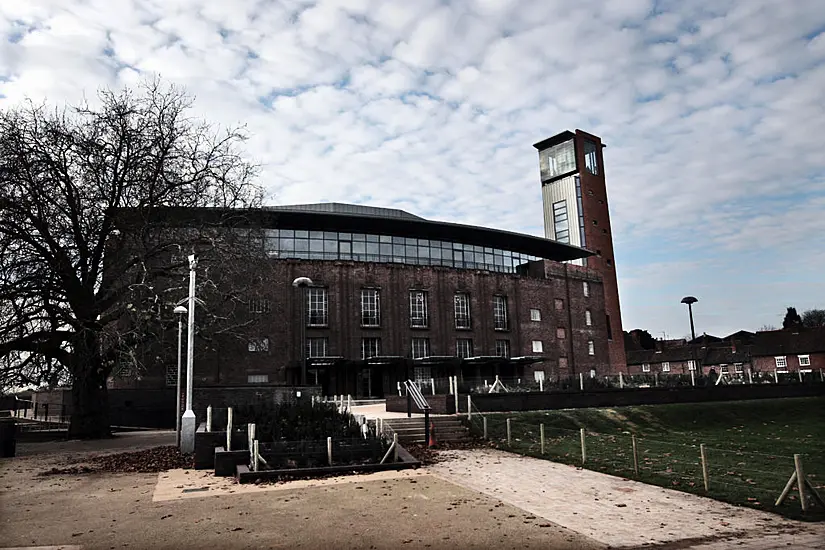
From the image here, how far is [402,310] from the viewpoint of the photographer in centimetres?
4975

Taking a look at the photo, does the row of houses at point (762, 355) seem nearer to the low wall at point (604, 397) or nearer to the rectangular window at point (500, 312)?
the rectangular window at point (500, 312)

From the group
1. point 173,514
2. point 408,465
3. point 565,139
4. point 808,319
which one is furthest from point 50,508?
point 808,319

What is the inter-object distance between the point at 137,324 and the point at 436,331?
28974 millimetres

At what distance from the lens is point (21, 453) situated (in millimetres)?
23500

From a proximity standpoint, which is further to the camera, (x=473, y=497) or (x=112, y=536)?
(x=473, y=497)

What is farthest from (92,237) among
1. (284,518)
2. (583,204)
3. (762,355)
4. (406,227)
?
(762,355)

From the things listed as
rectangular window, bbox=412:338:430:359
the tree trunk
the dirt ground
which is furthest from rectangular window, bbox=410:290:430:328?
the dirt ground

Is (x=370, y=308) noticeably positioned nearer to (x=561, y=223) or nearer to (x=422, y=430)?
(x=422, y=430)

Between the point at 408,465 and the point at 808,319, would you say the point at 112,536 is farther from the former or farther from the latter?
the point at 808,319

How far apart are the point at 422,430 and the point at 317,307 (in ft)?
83.0

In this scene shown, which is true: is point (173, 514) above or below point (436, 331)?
below

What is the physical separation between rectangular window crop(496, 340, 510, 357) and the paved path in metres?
37.2

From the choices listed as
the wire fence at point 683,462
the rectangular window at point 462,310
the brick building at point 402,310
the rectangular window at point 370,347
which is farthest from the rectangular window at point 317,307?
the wire fence at point 683,462

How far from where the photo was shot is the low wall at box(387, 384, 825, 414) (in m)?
28.5
